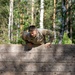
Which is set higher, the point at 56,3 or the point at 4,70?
the point at 56,3

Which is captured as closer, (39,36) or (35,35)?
(35,35)

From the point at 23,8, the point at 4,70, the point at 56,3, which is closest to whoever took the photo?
the point at 4,70

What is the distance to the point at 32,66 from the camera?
3795 mm

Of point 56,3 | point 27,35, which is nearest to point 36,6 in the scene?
point 56,3

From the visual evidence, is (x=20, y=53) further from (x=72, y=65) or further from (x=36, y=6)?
(x=36, y=6)

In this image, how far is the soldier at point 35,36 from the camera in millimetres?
4121

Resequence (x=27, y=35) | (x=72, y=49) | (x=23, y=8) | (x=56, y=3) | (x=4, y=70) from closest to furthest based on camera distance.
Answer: (x=4, y=70)
(x=72, y=49)
(x=27, y=35)
(x=23, y=8)
(x=56, y=3)

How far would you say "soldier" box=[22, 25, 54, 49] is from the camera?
4.12 m

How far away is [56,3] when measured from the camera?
2856 cm

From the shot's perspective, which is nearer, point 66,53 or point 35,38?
point 66,53

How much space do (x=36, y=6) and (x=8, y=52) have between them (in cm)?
2534

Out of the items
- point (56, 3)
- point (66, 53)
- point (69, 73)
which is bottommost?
point (69, 73)

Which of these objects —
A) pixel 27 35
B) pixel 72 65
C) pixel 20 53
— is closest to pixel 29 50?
pixel 20 53

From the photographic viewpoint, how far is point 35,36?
13.9ft
